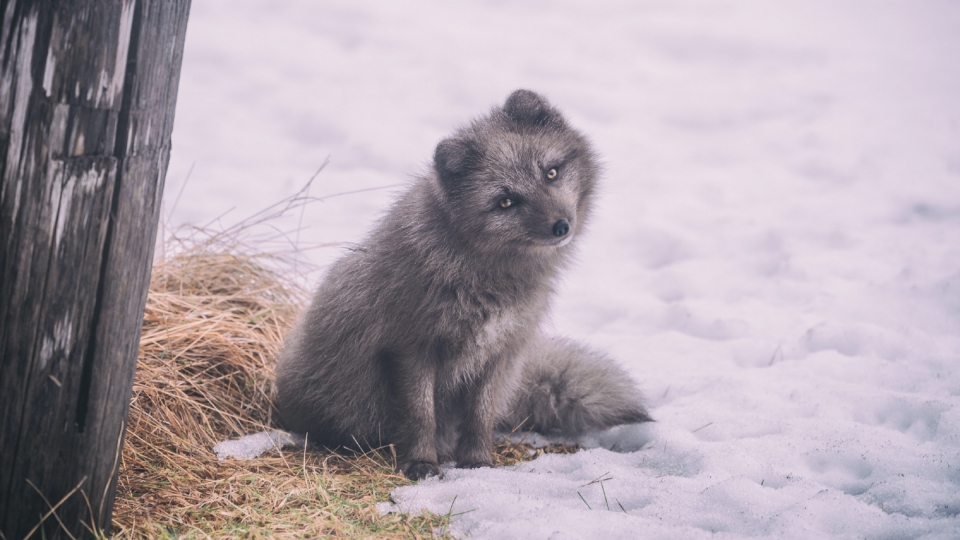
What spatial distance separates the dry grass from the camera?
2.61m

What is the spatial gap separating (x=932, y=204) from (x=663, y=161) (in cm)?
245

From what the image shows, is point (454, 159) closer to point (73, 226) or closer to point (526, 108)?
point (526, 108)

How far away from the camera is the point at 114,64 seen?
2014 millimetres

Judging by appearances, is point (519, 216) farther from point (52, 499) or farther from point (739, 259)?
point (739, 259)

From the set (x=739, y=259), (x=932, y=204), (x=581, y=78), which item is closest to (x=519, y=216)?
(x=739, y=259)

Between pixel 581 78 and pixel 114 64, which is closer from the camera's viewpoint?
pixel 114 64

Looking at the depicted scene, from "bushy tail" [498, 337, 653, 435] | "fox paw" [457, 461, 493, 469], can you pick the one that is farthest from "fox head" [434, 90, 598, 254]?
"fox paw" [457, 461, 493, 469]

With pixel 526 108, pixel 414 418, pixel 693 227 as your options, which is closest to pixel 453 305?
pixel 414 418

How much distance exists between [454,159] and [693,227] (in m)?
4.04

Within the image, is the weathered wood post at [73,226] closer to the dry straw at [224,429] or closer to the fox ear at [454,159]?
the dry straw at [224,429]

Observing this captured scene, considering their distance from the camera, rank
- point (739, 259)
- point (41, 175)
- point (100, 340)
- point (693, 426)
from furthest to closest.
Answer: point (739, 259), point (693, 426), point (100, 340), point (41, 175)

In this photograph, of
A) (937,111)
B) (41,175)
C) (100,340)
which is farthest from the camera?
(937,111)

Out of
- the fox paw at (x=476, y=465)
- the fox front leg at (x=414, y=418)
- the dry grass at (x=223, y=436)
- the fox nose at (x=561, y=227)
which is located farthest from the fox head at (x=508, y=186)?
the dry grass at (x=223, y=436)

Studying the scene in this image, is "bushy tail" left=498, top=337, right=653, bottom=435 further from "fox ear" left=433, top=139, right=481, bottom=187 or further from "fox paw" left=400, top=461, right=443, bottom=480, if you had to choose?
"fox ear" left=433, top=139, right=481, bottom=187
